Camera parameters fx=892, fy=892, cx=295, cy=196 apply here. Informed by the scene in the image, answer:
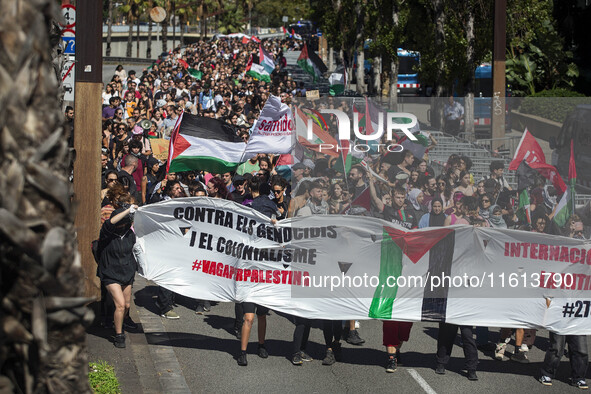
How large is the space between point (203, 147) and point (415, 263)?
4340mm

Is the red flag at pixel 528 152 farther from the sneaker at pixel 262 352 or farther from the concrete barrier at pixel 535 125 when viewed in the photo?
the sneaker at pixel 262 352

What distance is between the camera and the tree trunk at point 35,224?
2.77 meters

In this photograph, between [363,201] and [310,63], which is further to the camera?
[310,63]

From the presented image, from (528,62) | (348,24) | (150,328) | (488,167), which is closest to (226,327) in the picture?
(150,328)

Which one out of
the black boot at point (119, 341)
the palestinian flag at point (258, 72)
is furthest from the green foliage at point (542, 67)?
the black boot at point (119, 341)

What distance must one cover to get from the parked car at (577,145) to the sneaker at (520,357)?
2380mm

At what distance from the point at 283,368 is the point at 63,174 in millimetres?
6311

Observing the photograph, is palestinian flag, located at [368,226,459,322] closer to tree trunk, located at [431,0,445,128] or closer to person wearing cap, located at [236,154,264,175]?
person wearing cap, located at [236,154,264,175]

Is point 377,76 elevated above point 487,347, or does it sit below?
above

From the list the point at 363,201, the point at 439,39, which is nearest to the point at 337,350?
the point at 363,201

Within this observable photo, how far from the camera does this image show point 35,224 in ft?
9.30

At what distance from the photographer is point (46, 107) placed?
9.46ft

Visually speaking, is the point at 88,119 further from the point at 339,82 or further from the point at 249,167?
the point at 339,82

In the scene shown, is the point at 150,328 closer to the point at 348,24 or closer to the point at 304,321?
the point at 304,321
